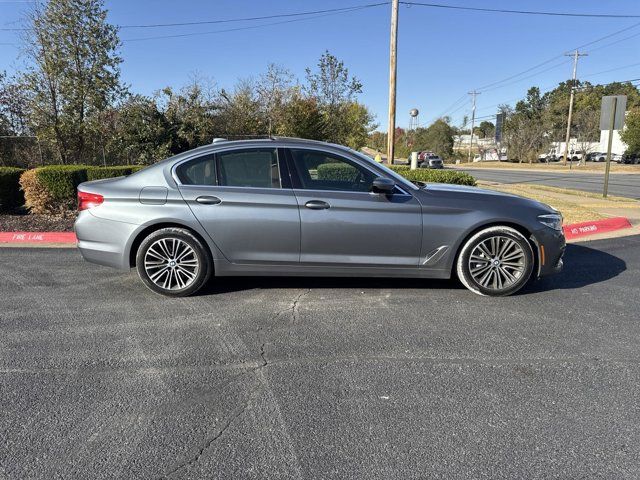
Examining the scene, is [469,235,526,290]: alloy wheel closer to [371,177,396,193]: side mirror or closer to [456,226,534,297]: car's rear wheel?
[456,226,534,297]: car's rear wheel

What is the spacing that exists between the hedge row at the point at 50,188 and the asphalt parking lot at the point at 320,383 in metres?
4.66

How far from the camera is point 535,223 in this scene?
4.81m

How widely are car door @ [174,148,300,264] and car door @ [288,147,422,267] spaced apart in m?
0.15

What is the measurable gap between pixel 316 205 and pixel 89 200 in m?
2.45

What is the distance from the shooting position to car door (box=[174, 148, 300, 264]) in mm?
4676

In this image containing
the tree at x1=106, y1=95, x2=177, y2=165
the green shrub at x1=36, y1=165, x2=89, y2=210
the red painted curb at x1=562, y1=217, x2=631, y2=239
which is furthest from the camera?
the tree at x1=106, y1=95, x2=177, y2=165

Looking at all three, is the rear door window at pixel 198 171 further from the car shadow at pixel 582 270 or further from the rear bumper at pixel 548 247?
the car shadow at pixel 582 270

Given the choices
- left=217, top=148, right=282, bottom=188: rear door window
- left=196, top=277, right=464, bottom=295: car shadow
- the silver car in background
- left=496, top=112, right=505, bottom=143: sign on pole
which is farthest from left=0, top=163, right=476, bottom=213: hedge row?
left=496, top=112, right=505, bottom=143: sign on pole

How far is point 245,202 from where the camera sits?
15.4 ft

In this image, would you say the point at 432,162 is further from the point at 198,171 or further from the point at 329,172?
the point at 198,171

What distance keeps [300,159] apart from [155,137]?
11.5m

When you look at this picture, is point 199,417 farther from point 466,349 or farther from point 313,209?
point 313,209

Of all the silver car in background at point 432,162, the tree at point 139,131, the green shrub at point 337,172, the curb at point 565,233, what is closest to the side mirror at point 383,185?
the green shrub at point 337,172

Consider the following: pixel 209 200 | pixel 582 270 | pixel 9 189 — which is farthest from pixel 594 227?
pixel 9 189
